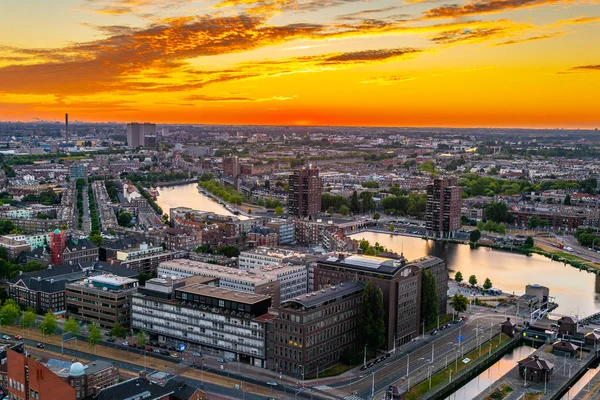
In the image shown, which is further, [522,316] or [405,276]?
[522,316]

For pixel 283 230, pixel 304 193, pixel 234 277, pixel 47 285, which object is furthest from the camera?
pixel 304 193

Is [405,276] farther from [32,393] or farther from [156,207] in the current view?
[156,207]

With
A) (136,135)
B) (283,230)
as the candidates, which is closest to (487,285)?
(283,230)

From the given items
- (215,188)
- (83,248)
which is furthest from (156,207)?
(83,248)

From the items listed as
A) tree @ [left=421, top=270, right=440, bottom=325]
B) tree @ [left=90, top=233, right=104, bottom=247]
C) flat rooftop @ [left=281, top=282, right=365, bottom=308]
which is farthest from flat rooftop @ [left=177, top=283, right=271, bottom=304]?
tree @ [left=90, top=233, right=104, bottom=247]

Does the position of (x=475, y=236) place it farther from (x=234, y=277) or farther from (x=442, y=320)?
(x=234, y=277)

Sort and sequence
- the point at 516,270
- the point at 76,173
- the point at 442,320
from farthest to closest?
the point at 76,173 → the point at 516,270 → the point at 442,320
